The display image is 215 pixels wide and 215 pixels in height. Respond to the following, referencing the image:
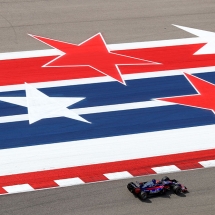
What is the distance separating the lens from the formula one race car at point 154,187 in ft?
42.2

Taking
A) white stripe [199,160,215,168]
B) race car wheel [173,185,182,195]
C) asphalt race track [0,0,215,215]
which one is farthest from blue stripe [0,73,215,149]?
race car wheel [173,185,182,195]

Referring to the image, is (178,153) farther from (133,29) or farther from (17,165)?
(133,29)

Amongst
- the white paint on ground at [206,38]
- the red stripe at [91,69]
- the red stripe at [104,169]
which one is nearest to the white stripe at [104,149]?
the red stripe at [104,169]

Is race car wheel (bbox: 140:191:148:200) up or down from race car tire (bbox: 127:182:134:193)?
down

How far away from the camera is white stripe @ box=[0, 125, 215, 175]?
1405 centimetres

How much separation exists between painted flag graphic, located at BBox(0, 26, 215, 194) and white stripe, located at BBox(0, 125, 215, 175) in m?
0.02

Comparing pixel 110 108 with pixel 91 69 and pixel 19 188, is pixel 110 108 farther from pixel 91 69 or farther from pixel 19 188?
pixel 19 188

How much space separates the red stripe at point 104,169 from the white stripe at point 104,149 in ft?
0.53

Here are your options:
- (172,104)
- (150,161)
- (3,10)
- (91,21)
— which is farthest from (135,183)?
(3,10)

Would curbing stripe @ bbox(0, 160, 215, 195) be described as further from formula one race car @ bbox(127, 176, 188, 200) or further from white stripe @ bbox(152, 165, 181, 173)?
formula one race car @ bbox(127, 176, 188, 200)

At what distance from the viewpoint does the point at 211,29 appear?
66.9 feet

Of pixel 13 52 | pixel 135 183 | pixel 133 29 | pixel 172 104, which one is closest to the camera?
pixel 135 183

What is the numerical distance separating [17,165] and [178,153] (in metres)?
3.70

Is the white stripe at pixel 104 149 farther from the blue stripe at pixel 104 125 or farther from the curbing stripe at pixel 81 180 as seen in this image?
the curbing stripe at pixel 81 180
